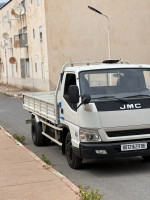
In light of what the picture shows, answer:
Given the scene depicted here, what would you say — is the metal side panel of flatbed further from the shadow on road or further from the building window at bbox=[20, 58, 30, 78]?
the building window at bbox=[20, 58, 30, 78]

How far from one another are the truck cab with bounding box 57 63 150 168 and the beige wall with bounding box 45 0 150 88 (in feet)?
88.4

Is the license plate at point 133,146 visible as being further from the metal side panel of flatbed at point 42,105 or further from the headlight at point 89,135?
the metal side panel of flatbed at point 42,105

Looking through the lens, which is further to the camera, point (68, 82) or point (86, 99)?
point (68, 82)

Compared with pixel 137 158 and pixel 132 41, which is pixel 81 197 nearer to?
pixel 137 158

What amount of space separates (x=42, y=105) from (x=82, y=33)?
83.1 ft

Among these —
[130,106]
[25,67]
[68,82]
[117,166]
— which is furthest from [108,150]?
[25,67]

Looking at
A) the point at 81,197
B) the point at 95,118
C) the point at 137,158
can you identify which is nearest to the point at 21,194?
the point at 81,197

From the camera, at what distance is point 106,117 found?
326 inches

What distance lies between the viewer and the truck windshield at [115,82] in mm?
8789

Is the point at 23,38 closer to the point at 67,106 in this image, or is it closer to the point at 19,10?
the point at 19,10

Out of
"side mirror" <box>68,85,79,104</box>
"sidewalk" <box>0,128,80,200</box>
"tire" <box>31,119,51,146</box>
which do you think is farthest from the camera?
"tire" <box>31,119,51,146</box>

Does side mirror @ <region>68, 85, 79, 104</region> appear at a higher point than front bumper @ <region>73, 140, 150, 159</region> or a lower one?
higher

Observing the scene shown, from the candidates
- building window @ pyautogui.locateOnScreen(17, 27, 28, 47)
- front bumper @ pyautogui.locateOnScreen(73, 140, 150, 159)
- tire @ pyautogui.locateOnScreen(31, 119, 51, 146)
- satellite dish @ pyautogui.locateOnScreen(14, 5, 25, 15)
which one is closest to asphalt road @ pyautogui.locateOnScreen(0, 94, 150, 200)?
front bumper @ pyautogui.locateOnScreen(73, 140, 150, 159)

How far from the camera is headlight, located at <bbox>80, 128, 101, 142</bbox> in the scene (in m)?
8.32
